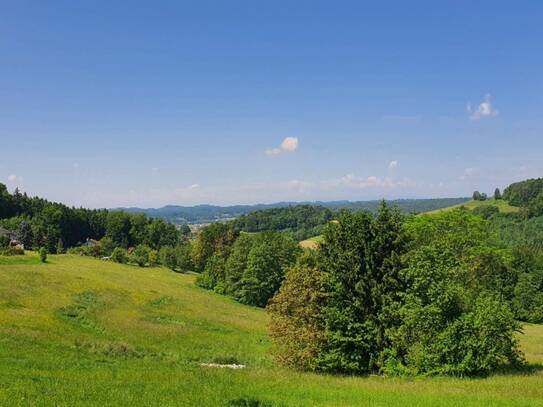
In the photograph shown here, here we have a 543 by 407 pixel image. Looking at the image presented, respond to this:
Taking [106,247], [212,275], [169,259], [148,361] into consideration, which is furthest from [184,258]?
[148,361]

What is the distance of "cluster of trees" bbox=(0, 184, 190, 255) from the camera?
461ft

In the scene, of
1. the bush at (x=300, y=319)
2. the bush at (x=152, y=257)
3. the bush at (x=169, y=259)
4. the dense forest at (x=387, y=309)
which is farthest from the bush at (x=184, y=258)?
the bush at (x=300, y=319)

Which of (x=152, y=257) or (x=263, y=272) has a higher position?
(x=263, y=272)

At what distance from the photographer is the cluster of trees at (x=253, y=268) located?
7862 cm

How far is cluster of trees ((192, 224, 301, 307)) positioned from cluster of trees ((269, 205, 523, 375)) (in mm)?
47691

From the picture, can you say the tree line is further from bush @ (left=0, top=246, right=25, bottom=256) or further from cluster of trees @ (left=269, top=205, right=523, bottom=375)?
bush @ (left=0, top=246, right=25, bottom=256)

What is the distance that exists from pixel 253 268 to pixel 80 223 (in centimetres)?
9974

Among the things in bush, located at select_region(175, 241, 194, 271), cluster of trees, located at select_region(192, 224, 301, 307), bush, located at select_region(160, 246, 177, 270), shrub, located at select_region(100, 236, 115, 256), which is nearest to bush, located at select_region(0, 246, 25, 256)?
cluster of trees, located at select_region(192, 224, 301, 307)

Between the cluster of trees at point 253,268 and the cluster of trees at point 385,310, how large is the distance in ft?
156

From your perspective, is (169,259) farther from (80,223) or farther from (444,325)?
(444,325)

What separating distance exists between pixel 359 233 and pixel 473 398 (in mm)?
12265

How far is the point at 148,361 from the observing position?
2495 cm

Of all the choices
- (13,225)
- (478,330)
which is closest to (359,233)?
(478,330)

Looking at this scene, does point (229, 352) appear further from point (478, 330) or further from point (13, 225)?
point (13, 225)
